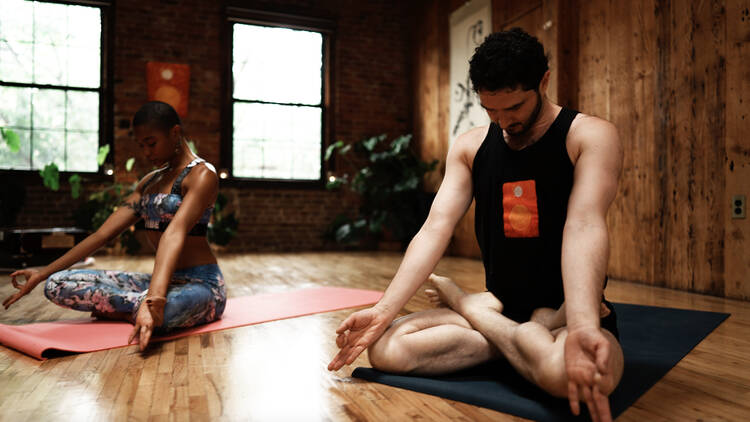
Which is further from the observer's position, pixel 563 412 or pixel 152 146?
pixel 152 146

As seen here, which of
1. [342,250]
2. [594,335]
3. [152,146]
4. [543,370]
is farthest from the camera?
[342,250]

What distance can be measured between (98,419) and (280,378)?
1.63ft

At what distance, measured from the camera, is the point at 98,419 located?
1.25 m

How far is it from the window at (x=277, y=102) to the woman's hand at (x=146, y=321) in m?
4.88

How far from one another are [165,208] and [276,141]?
4595mm

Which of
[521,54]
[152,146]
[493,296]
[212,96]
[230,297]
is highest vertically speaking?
[212,96]

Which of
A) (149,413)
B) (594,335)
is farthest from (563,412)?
(149,413)

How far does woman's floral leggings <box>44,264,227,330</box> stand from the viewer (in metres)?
2.15

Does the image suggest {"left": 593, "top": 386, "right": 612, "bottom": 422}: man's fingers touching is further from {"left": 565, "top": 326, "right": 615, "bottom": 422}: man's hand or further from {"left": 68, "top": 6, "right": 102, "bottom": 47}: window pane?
{"left": 68, "top": 6, "right": 102, "bottom": 47}: window pane

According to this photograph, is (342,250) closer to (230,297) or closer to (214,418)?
(230,297)

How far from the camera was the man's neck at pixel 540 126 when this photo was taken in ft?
4.85

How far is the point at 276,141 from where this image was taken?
6.70 meters

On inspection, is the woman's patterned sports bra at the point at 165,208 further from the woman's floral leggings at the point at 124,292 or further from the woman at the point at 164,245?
the woman's floral leggings at the point at 124,292

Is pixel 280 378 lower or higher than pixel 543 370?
lower
